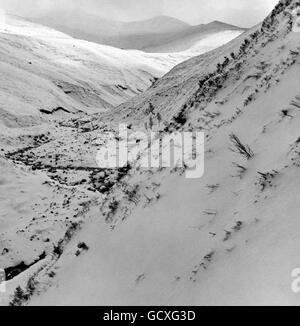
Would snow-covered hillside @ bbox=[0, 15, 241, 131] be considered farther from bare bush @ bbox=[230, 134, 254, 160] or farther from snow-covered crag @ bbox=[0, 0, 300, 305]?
bare bush @ bbox=[230, 134, 254, 160]

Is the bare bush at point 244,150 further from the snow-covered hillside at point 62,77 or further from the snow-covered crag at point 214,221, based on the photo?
the snow-covered hillside at point 62,77

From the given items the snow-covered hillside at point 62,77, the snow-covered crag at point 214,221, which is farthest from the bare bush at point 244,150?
the snow-covered hillside at point 62,77

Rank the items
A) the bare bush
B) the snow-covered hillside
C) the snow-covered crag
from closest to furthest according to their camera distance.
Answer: the snow-covered crag < the bare bush < the snow-covered hillside

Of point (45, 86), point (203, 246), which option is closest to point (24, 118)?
point (45, 86)

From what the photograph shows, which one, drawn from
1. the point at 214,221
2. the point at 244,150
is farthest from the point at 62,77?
the point at 214,221

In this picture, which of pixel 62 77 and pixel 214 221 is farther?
pixel 62 77

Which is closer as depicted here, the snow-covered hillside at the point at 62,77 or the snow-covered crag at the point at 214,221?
the snow-covered crag at the point at 214,221

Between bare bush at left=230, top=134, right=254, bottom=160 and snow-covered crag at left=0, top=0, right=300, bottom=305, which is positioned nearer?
snow-covered crag at left=0, top=0, right=300, bottom=305

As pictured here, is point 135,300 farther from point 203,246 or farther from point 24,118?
point 24,118

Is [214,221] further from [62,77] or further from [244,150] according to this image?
[62,77]

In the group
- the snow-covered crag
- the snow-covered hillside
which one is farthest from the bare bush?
the snow-covered hillside
